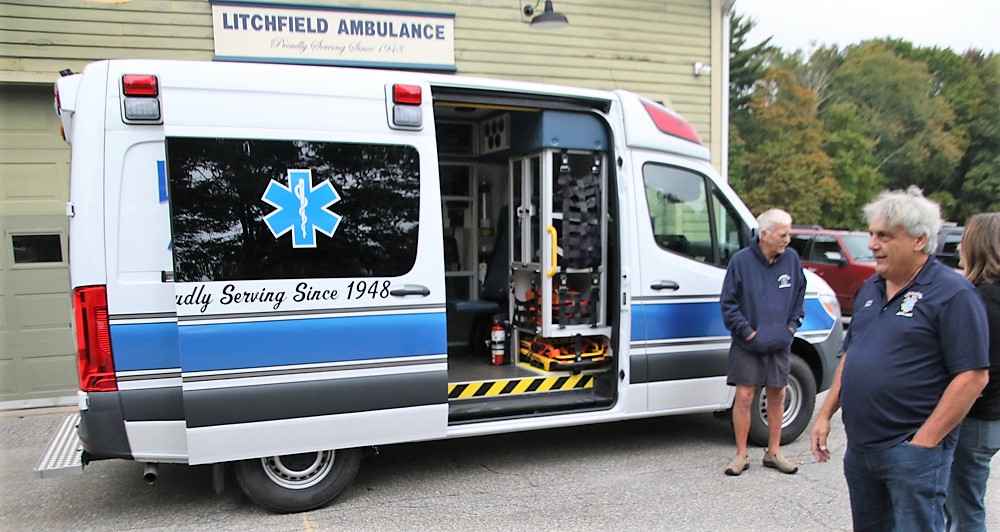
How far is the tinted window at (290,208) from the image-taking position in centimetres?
363

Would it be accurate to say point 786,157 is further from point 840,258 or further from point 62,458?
point 62,458

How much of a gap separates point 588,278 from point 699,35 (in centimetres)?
519

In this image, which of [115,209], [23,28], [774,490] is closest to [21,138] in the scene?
[23,28]

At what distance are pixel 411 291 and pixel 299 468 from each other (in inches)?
48.7

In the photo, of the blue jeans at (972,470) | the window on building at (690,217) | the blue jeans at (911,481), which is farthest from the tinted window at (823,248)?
the blue jeans at (911,481)

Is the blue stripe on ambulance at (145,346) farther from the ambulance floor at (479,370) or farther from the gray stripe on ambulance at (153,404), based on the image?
the ambulance floor at (479,370)

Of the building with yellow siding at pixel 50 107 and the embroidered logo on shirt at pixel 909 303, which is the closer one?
the embroidered logo on shirt at pixel 909 303

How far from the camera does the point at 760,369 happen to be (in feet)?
15.4

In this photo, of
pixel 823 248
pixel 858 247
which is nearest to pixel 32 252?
pixel 823 248

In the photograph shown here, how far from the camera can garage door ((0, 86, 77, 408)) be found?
6.62 metres

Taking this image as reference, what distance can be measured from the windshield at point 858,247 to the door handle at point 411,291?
10549 millimetres

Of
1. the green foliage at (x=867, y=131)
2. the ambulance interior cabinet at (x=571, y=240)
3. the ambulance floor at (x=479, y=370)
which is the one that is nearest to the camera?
the ambulance interior cabinet at (x=571, y=240)

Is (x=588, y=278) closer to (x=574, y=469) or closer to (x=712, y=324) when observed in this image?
(x=712, y=324)

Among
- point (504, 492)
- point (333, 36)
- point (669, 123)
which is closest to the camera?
point (504, 492)
